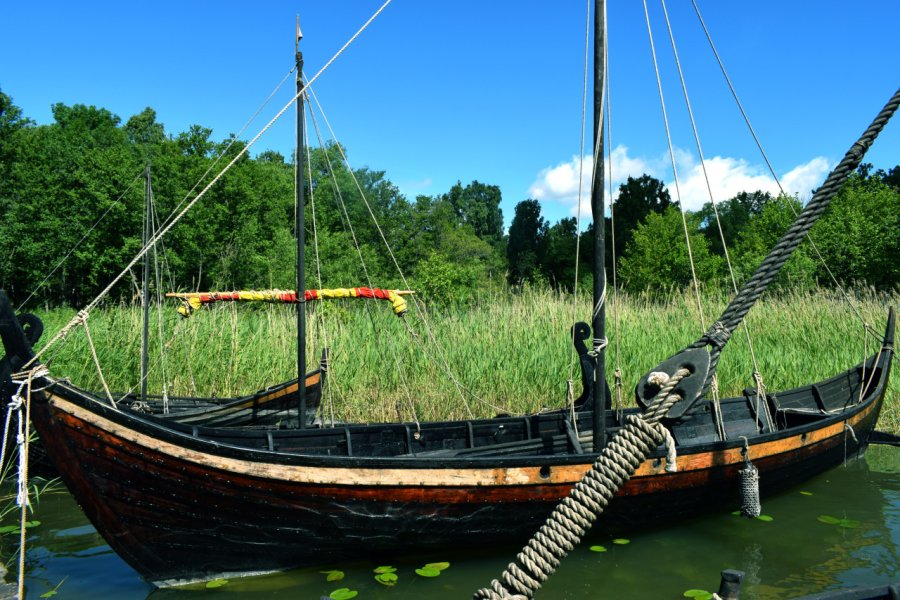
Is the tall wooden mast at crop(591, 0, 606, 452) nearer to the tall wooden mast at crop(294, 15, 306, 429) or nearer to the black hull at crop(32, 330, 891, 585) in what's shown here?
the black hull at crop(32, 330, 891, 585)

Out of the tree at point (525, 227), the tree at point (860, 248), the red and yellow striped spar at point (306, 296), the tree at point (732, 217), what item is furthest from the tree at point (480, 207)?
the red and yellow striped spar at point (306, 296)

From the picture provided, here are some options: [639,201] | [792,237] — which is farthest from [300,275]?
[639,201]

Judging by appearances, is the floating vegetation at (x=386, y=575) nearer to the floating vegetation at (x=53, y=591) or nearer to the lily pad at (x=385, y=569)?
the lily pad at (x=385, y=569)

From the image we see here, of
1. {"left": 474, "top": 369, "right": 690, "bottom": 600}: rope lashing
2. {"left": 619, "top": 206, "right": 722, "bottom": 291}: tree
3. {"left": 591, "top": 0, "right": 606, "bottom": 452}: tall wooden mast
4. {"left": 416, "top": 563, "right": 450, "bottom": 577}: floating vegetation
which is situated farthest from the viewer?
{"left": 619, "top": 206, "right": 722, "bottom": 291}: tree

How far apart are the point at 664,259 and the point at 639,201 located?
7054 mm

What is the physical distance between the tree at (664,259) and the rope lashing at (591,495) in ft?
70.9

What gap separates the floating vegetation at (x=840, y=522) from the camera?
6182mm

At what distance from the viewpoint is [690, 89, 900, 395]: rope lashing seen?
2.04m

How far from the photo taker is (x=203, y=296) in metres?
8.84

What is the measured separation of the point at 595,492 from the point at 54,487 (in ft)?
26.2

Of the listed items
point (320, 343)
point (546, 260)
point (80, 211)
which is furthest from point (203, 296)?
point (546, 260)

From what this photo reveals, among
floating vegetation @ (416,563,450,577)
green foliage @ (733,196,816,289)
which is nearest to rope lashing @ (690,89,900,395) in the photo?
floating vegetation @ (416,563,450,577)

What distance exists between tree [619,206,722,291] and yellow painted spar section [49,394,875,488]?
17.9m

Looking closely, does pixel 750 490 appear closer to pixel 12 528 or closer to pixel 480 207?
pixel 12 528
